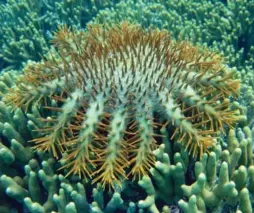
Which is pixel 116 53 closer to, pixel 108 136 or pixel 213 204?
pixel 108 136

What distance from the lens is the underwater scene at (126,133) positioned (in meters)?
2.31

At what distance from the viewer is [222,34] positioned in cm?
483

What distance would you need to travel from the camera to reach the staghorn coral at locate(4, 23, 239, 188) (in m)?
2.28

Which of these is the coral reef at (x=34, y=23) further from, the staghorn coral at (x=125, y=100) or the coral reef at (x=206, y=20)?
the staghorn coral at (x=125, y=100)

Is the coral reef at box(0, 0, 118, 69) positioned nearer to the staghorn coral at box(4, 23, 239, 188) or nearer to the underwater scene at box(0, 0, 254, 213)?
the underwater scene at box(0, 0, 254, 213)

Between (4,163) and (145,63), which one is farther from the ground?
(145,63)

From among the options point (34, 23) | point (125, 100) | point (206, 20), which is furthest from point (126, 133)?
point (34, 23)

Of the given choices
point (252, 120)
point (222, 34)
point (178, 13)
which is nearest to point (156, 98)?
point (252, 120)

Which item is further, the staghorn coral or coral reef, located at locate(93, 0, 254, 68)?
coral reef, located at locate(93, 0, 254, 68)

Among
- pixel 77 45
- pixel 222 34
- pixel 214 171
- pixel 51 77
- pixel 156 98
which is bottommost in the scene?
pixel 214 171

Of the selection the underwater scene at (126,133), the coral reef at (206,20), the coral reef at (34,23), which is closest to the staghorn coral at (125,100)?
the underwater scene at (126,133)

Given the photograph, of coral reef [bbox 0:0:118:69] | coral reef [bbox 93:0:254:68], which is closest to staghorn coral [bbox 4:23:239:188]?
coral reef [bbox 93:0:254:68]

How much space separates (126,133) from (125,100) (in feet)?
0.81

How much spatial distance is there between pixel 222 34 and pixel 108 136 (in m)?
3.19
